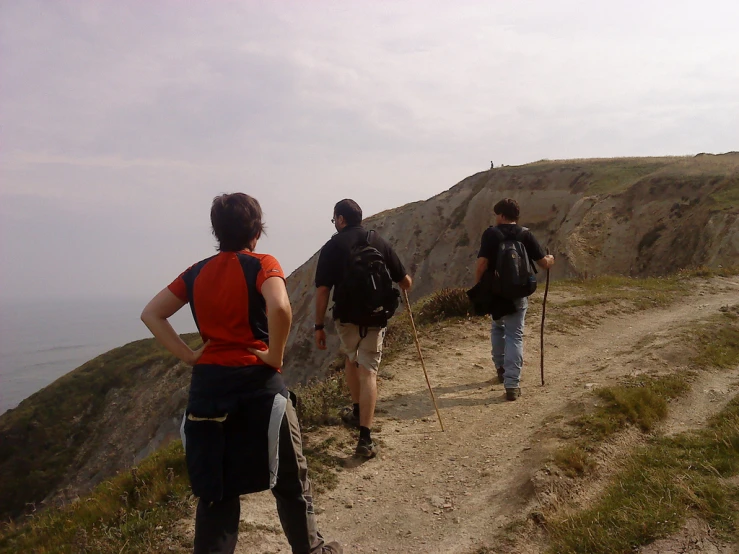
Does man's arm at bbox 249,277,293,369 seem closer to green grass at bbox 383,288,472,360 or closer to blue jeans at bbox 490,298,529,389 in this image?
blue jeans at bbox 490,298,529,389

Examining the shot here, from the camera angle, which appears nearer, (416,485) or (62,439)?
(416,485)

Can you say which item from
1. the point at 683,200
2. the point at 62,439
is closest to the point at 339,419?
the point at 683,200

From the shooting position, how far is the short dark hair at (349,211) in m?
4.82

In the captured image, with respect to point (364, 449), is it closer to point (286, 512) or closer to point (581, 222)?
point (286, 512)

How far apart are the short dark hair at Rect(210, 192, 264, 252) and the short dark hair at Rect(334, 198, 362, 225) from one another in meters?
1.83

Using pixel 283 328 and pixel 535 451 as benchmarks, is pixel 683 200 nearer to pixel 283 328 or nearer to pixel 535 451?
pixel 535 451

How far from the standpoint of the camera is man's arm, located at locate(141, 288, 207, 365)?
3.01 metres

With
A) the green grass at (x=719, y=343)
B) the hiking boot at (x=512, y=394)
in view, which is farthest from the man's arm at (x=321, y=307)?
the green grass at (x=719, y=343)

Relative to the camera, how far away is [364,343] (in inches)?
195

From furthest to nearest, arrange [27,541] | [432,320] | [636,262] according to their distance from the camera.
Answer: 1. [636,262]
2. [432,320]
3. [27,541]

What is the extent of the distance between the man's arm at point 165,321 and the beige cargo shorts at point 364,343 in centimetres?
201

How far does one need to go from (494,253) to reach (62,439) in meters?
39.3

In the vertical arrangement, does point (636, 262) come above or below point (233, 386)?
below

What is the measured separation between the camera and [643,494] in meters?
3.64
